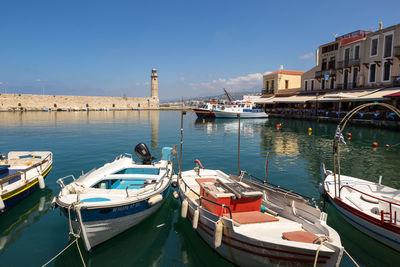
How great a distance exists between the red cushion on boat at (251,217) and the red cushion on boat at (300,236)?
758mm

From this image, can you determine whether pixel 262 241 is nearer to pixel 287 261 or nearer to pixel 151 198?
pixel 287 261

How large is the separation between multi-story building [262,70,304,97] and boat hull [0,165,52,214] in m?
54.2

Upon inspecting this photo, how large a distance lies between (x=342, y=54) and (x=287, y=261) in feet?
143

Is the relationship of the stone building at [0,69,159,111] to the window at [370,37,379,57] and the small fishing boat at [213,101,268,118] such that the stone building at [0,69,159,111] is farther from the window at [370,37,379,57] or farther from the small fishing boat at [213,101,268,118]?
the window at [370,37,379,57]

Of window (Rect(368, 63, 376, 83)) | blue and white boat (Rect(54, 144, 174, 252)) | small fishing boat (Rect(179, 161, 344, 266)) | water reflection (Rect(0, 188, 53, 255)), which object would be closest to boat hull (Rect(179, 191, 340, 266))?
small fishing boat (Rect(179, 161, 344, 266))

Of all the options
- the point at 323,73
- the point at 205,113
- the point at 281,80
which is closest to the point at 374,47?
the point at 323,73

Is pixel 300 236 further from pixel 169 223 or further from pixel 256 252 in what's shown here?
pixel 169 223

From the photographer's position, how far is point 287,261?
4.81 meters

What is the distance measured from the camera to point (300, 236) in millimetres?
5203

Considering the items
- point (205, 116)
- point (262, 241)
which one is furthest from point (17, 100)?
point (262, 241)

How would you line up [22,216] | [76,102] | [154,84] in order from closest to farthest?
[22,216] → [76,102] → [154,84]

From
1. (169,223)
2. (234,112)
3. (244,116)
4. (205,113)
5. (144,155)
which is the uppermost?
(234,112)

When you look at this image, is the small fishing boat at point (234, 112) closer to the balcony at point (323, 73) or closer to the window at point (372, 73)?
the balcony at point (323, 73)

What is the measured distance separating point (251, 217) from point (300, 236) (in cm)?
127
